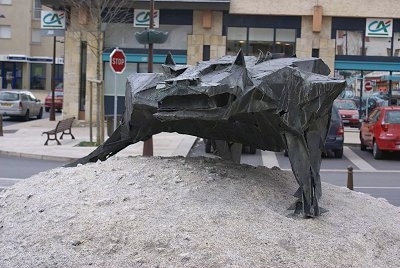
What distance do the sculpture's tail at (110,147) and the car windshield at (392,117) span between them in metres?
11.9

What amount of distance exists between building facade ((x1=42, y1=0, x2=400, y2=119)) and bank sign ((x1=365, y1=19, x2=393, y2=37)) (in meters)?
0.04

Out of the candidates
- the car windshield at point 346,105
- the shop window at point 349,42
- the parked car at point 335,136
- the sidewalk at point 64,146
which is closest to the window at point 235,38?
the shop window at point 349,42

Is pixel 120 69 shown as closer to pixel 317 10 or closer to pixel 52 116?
pixel 317 10

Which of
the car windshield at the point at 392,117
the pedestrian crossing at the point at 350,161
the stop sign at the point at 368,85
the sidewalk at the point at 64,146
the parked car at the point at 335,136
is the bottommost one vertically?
the pedestrian crossing at the point at 350,161

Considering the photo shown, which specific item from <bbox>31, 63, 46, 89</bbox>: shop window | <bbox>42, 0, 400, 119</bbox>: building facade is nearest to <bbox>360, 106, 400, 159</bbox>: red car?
<bbox>42, 0, 400, 119</bbox>: building facade

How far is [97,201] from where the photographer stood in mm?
6559

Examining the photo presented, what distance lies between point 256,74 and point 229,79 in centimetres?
59

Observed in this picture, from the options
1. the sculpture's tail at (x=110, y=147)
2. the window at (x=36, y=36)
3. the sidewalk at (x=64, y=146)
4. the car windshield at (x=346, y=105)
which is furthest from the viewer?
the window at (x=36, y=36)

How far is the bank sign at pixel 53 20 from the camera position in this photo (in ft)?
86.9

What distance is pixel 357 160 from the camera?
61.3 feet

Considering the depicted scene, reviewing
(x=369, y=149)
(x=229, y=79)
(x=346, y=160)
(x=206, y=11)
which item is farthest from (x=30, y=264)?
(x=206, y=11)

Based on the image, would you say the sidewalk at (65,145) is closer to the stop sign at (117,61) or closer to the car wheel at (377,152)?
the stop sign at (117,61)

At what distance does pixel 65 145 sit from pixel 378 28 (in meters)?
14.5

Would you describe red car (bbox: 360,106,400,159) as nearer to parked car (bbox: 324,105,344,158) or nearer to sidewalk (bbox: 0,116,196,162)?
parked car (bbox: 324,105,344,158)
